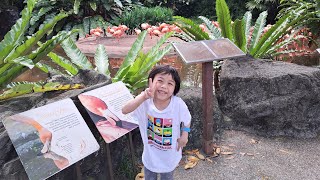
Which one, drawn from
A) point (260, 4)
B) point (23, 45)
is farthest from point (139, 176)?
point (260, 4)

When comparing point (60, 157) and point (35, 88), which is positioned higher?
point (35, 88)

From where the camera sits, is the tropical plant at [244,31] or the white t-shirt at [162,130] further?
the tropical plant at [244,31]

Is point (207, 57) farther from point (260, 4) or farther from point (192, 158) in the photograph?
point (260, 4)

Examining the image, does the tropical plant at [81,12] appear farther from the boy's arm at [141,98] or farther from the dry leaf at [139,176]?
the boy's arm at [141,98]

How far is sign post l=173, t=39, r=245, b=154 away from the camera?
2518 millimetres

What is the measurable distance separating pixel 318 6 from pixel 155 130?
4290mm

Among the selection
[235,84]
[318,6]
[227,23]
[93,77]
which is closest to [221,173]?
[235,84]

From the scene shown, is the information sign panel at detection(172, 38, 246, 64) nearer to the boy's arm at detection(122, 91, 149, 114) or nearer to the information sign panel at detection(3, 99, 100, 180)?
the boy's arm at detection(122, 91, 149, 114)

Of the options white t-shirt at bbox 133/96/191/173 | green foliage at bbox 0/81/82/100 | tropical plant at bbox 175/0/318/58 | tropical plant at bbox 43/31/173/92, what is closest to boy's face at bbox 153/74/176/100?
white t-shirt at bbox 133/96/191/173

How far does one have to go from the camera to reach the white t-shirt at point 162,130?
186cm

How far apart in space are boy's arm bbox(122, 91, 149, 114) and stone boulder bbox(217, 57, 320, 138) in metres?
1.44

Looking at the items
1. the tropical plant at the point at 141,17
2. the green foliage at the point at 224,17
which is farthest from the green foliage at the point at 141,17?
the green foliage at the point at 224,17

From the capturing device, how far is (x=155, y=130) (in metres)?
1.89

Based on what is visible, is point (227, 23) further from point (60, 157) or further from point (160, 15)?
point (160, 15)
